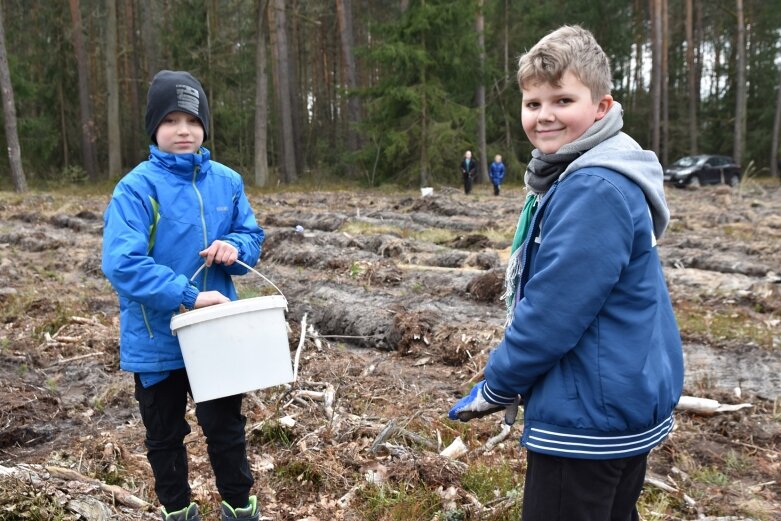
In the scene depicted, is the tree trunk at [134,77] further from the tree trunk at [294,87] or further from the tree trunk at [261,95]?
the tree trunk at [261,95]

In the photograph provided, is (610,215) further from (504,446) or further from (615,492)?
(504,446)

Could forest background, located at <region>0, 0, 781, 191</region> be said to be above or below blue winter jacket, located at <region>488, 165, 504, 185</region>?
above

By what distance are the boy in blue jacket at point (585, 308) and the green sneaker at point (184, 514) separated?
4.94 ft

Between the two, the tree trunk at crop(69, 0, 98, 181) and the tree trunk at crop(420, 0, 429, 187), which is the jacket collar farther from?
the tree trunk at crop(69, 0, 98, 181)

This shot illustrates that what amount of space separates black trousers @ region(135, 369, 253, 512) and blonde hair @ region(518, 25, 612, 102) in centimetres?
167

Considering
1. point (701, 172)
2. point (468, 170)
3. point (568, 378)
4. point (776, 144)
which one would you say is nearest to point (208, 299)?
point (568, 378)

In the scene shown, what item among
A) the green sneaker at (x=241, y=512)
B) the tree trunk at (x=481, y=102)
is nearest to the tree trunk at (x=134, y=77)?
the tree trunk at (x=481, y=102)

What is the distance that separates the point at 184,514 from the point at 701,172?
2617cm

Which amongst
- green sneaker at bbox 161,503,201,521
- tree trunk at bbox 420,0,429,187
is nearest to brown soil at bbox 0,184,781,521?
green sneaker at bbox 161,503,201,521

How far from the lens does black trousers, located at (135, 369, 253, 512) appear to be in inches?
96.1

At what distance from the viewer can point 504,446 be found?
11.7 ft

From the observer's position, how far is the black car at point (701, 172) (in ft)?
80.7

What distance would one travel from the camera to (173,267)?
244 centimetres

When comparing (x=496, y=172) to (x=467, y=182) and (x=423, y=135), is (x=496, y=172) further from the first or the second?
(x=423, y=135)
